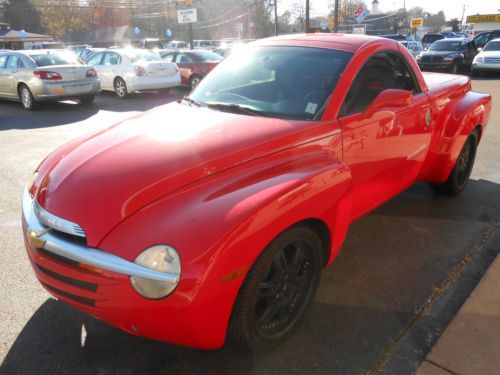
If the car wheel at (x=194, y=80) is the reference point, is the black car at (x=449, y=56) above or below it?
above

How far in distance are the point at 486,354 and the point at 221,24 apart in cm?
7646

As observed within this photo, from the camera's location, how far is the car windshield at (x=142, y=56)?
525 inches

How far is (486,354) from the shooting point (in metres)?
2.52

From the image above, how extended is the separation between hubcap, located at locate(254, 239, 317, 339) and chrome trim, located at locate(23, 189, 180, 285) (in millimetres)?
626

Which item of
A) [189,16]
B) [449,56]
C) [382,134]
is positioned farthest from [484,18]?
[382,134]

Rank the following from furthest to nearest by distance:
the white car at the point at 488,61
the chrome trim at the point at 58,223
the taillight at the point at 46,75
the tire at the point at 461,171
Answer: the white car at the point at 488,61
the taillight at the point at 46,75
the tire at the point at 461,171
the chrome trim at the point at 58,223

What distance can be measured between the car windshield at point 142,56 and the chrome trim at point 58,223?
11.7m

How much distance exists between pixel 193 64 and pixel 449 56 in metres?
11.9

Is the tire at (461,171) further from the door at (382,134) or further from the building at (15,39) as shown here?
the building at (15,39)

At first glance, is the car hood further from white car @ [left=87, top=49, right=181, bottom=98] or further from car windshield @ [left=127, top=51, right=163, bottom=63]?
car windshield @ [left=127, top=51, right=163, bottom=63]

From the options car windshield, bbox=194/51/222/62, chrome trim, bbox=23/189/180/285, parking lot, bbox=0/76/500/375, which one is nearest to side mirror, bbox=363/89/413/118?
parking lot, bbox=0/76/500/375

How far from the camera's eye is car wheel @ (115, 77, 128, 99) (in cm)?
1340

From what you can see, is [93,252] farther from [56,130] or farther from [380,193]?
[56,130]

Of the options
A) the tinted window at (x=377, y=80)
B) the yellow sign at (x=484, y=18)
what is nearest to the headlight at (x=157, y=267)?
the tinted window at (x=377, y=80)
